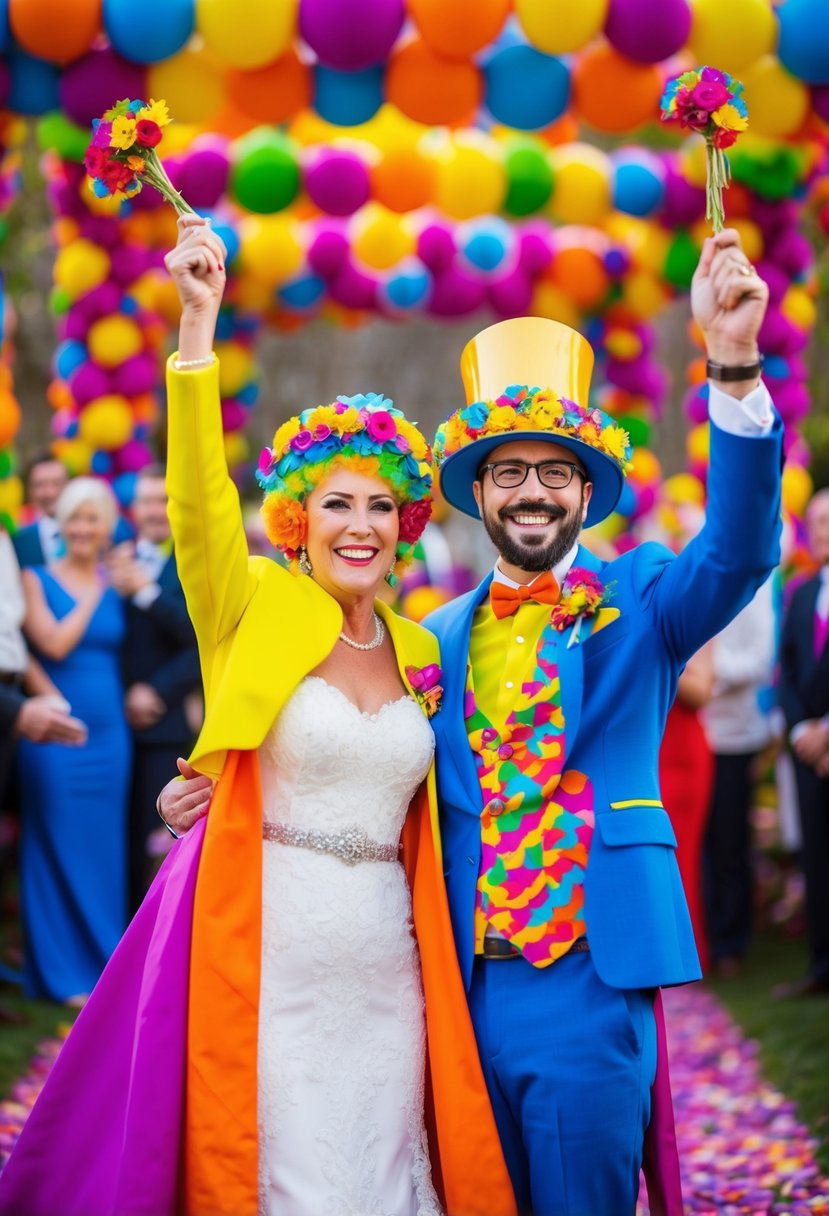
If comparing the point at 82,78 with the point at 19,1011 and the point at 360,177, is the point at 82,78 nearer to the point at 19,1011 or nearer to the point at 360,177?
the point at 360,177

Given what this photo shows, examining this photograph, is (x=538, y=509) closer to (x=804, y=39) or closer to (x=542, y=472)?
(x=542, y=472)

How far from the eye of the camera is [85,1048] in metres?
3.19

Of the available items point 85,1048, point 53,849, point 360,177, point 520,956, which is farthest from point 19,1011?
point 360,177

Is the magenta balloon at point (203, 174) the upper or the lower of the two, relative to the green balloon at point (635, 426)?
upper

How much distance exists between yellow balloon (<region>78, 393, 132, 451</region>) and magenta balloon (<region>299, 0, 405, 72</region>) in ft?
8.39

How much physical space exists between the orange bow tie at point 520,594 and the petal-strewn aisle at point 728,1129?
1.91m

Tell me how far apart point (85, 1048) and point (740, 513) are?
5.87 ft

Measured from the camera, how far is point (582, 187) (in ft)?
26.4

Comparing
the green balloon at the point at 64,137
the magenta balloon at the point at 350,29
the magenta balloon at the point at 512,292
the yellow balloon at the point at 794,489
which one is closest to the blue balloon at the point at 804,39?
the magenta balloon at the point at 350,29

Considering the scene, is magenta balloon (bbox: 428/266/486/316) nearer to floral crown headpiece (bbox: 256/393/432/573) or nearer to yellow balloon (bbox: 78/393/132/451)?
yellow balloon (bbox: 78/393/132/451)

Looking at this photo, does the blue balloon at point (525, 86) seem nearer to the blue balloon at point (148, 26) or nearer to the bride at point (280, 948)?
the blue balloon at point (148, 26)

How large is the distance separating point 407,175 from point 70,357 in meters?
2.05

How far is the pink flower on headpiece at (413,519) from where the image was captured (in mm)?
3521

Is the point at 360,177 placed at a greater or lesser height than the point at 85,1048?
greater
